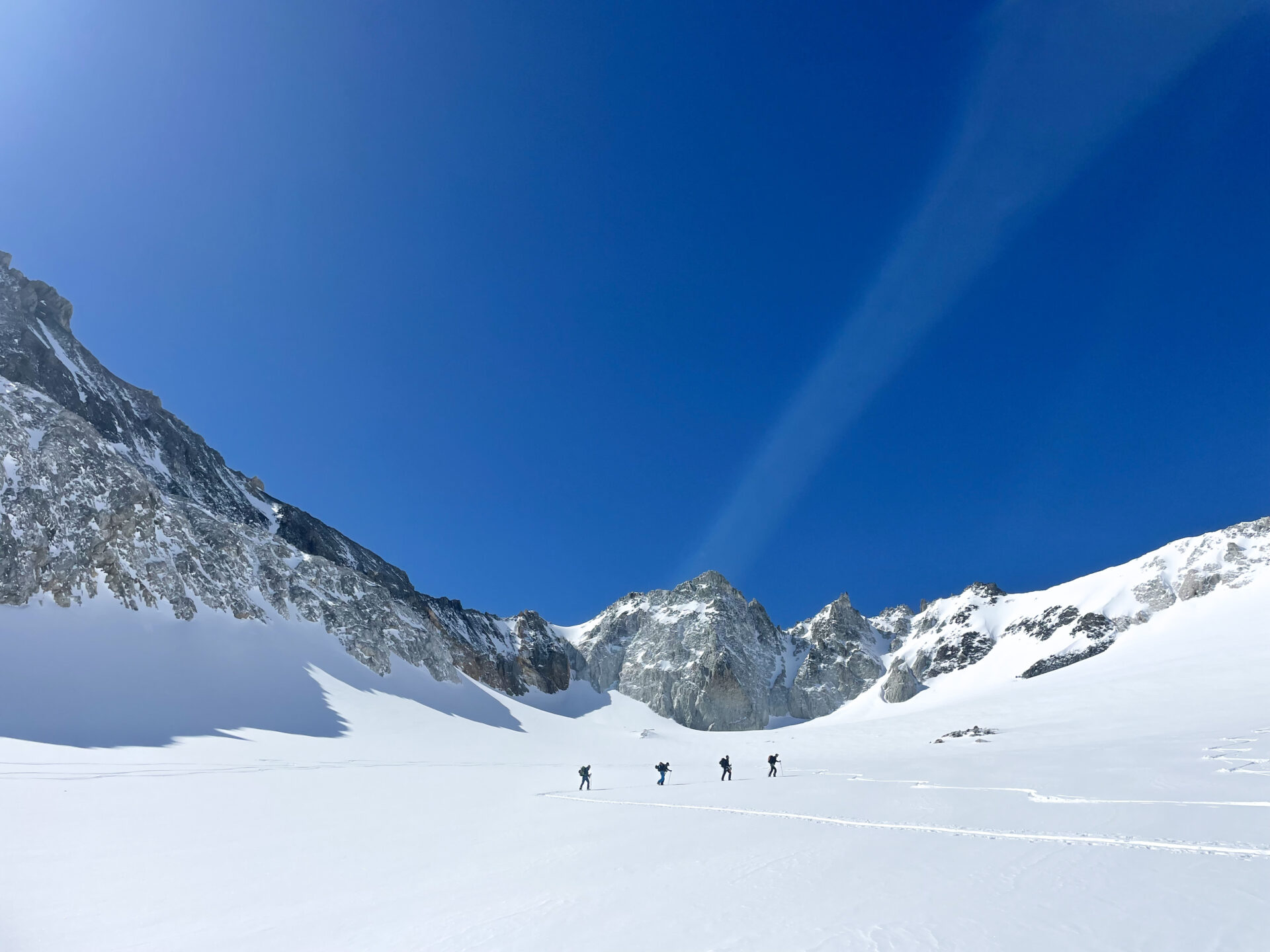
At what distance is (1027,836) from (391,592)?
8855 centimetres

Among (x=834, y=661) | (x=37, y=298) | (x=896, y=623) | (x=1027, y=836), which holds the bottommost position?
(x=1027, y=836)

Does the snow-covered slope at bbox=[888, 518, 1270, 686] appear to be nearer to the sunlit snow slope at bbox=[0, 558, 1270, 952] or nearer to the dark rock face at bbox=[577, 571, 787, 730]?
the dark rock face at bbox=[577, 571, 787, 730]

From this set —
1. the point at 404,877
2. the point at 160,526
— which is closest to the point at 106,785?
the point at 404,877

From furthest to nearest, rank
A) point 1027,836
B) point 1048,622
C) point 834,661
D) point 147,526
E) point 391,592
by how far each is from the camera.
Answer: point 834,661 → point 1048,622 → point 391,592 → point 147,526 → point 1027,836

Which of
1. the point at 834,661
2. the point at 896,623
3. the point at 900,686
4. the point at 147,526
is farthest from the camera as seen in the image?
the point at 896,623

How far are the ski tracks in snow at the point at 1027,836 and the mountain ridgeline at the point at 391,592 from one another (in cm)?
4870

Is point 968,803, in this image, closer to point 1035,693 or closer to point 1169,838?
point 1169,838

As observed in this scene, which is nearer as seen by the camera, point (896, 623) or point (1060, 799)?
point (1060, 799)

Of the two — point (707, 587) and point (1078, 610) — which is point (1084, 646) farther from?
point (707, 587)

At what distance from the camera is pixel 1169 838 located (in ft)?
35.6

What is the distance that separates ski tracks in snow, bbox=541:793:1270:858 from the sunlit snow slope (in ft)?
0.31

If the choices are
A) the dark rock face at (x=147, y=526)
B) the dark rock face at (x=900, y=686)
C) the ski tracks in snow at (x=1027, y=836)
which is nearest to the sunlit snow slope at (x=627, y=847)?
the ski tracks in snow at (x=1027, y=836)

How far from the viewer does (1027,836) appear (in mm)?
11508

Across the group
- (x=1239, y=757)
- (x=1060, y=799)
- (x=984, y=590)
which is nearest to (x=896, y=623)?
(x=984, y=590)
